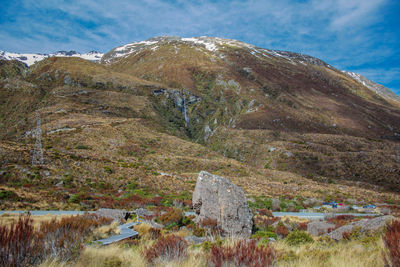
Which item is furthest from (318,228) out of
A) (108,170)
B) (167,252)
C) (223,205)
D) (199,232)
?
(108,170)

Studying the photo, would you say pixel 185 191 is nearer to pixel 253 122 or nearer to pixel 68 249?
pixel 68 249

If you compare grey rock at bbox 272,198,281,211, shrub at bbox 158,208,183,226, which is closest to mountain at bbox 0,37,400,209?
grey rock at bbox 272,198,281,211

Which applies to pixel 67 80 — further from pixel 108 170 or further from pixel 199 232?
pixel 199 232

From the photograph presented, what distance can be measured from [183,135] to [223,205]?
52541 mm

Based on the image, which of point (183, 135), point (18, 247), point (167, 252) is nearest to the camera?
point (18, 247)

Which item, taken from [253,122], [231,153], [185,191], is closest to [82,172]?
[185,191]

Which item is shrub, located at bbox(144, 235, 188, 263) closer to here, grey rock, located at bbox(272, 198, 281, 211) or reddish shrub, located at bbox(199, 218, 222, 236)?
reddish shrub, located at bbox(199, 218, 222, 236)

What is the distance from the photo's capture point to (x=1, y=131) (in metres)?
47.7

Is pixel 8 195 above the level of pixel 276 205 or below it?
above

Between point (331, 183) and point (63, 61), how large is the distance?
298ft

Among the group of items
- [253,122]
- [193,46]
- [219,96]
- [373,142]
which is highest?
[193,46]

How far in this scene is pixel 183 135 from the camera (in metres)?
63.0

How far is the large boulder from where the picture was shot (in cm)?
1047

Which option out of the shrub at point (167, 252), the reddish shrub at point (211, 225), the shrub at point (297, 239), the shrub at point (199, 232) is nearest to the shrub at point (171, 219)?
the reddish shrub at point (211, 225)
